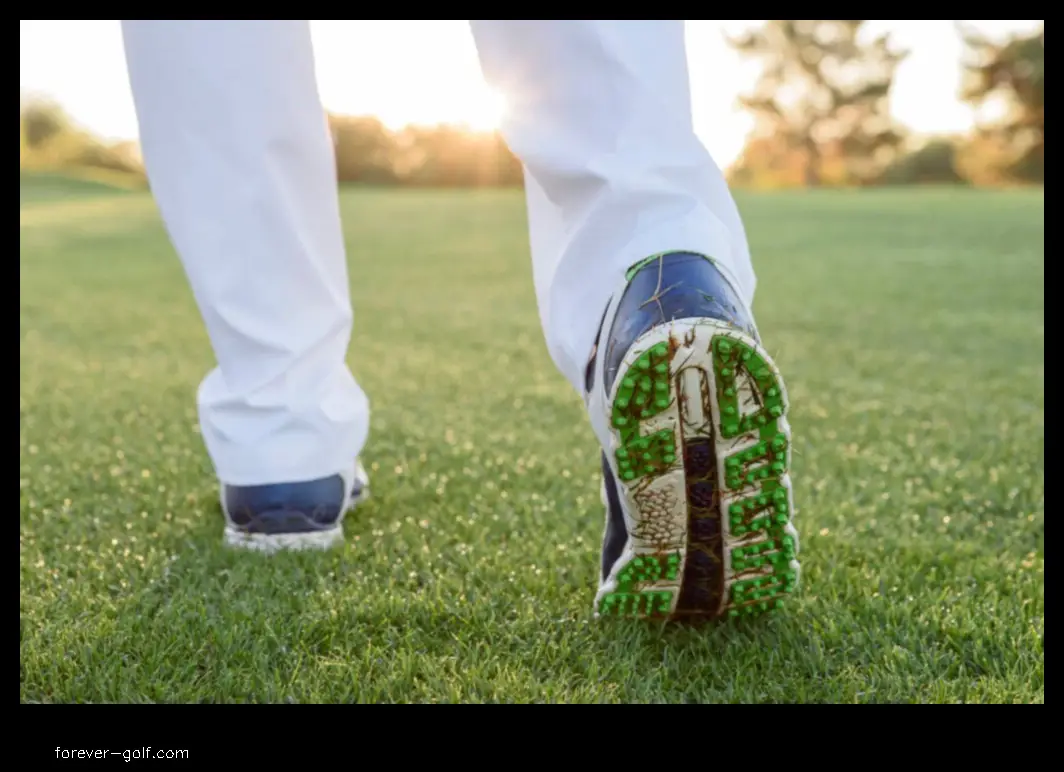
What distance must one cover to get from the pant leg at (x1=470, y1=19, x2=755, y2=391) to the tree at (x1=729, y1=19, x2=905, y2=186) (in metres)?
26.6

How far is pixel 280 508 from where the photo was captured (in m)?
1.38

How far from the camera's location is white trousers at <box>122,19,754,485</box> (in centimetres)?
98

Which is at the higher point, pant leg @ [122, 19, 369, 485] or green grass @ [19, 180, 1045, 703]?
pant leg @ [122, 19, 369, 485]

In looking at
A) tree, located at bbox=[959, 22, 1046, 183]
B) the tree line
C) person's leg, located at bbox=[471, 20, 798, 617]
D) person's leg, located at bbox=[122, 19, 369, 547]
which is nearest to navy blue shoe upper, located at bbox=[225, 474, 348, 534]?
person's leg, located at bbox=[122, 19, 369, 547]

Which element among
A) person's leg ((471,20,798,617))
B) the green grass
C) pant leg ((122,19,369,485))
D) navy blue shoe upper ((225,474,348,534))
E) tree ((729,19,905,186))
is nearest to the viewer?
person's leg ((471,20,798,617))

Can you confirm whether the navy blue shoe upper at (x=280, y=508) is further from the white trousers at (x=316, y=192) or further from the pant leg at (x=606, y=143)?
the pant leg at (x=606, y=143)

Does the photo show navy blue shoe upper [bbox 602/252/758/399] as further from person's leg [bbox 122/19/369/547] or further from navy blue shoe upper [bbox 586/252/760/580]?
person's leg [bbox 122/19/369/547]

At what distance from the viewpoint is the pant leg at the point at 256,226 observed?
124 cm

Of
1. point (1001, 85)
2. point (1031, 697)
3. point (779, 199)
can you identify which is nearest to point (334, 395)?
point (1031, 697)

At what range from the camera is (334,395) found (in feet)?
4.69

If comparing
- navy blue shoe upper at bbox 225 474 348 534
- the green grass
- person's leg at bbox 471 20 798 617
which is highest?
person's leg at bbox 471 20 798 617

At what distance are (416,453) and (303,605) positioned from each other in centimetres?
76

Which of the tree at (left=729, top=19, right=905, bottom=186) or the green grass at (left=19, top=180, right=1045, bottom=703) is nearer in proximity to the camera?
the green grass at (left=19, top=180, right=1045, bottom=703)

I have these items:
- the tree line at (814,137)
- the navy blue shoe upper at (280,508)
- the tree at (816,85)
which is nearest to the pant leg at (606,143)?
the navy blue shoe upper at (280,508)
